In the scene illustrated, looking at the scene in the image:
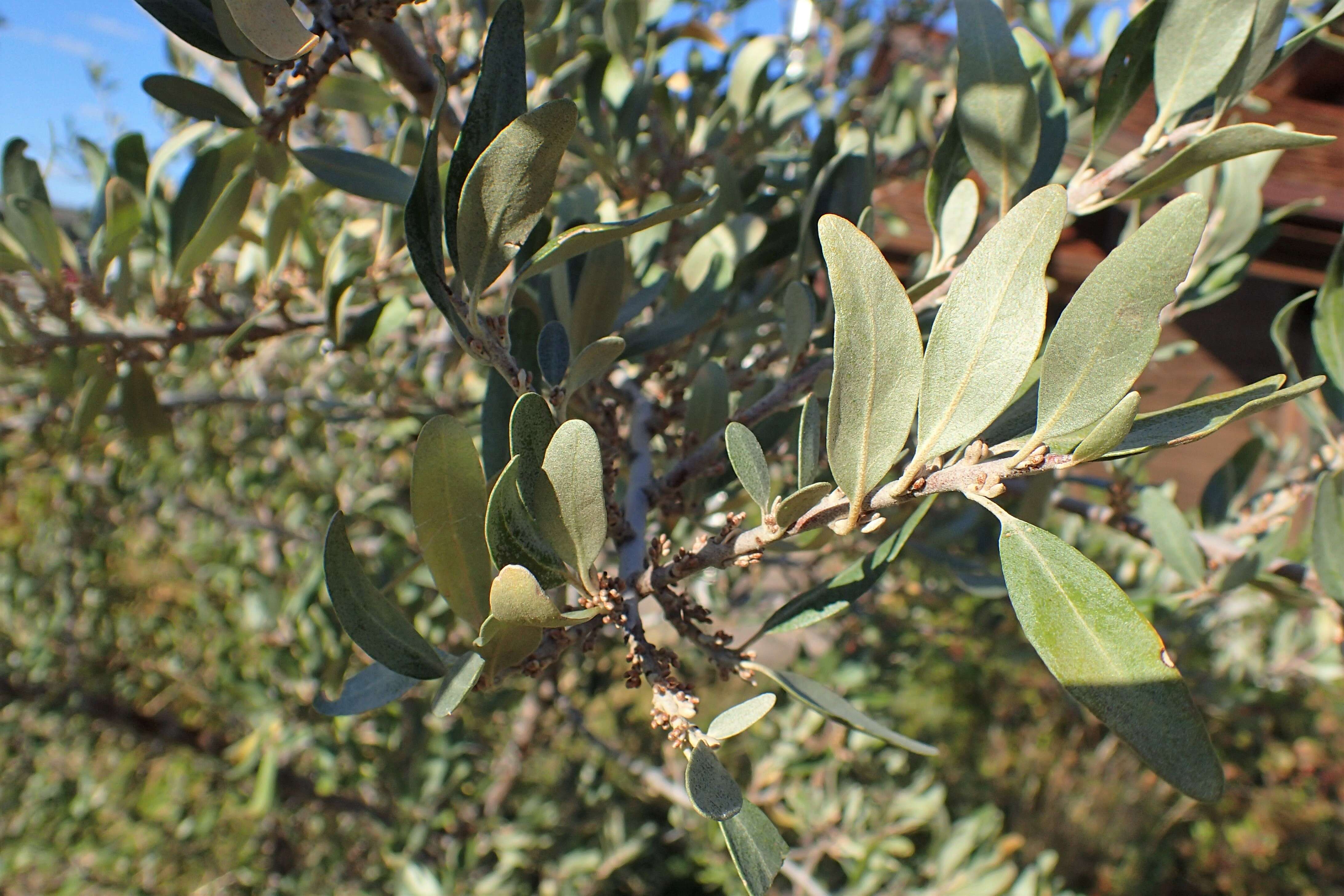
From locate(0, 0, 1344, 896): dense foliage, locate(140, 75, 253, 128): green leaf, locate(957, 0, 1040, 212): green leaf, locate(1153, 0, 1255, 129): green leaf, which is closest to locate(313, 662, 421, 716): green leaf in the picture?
locate(0, 0, 1344, 896): dense foliage

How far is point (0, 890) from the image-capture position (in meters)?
2.24

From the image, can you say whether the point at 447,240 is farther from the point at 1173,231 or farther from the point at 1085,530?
the point at 1085,530

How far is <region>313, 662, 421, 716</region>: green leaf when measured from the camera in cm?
51

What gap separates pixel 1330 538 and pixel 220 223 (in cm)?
99

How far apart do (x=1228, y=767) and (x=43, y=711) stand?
15.2ft

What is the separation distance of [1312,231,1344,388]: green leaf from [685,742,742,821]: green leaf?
0.63 m

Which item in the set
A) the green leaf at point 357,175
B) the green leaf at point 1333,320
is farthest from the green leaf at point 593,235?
the green leaf at point 1333,320

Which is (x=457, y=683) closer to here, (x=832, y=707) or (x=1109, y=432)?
(x=832, y=707)

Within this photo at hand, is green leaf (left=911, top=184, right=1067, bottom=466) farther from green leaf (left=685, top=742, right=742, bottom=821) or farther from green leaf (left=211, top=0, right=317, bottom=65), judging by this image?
green leaf (left=211, top=0, right=317, bottom=65)

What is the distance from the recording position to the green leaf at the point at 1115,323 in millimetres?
338

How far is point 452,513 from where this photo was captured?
48cm

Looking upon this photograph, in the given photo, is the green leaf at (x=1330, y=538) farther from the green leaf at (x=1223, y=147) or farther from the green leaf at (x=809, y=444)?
the green leaf at (x=809, y=444)

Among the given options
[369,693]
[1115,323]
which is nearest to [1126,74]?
[1115,323]

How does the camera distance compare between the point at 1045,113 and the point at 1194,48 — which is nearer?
the point at 1194,48
